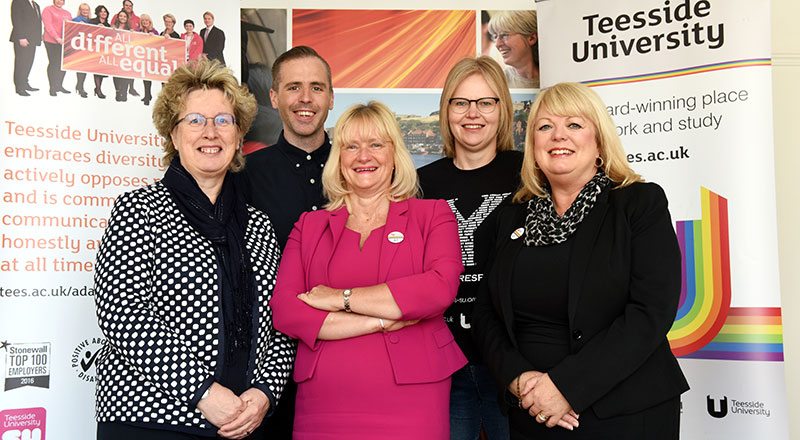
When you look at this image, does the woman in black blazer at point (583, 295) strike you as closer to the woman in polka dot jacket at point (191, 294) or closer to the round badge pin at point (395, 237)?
the round badge pin at point (395, 237)

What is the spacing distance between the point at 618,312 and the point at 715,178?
1.76 metres

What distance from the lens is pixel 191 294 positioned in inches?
87.7

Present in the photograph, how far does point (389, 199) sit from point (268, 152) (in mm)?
1110

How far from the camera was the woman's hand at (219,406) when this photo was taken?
2.14 metres

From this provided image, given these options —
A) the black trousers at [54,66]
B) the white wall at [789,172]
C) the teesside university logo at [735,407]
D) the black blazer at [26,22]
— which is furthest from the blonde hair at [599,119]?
the black blazer at [26,22]

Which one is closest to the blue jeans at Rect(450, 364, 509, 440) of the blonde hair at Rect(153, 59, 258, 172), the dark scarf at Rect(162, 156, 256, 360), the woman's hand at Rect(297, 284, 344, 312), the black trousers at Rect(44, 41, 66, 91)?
the woman's hand at Rect(297, 284, 344, 312)

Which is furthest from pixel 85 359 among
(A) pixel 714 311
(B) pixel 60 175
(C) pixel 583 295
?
(A) pixel 714 311

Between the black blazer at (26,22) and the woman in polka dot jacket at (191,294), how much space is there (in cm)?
133

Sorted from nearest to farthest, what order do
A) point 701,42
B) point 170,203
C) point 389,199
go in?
1. point 170,203
2. point 389,199
3. point 701,42

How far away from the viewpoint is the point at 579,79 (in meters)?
3.91

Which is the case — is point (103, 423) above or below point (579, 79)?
below

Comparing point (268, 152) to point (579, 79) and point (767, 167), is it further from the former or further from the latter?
point (767, 167)

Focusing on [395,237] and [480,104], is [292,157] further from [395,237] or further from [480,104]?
[395,237]

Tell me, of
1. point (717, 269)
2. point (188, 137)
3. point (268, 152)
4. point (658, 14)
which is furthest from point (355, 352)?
point (658, 14)
